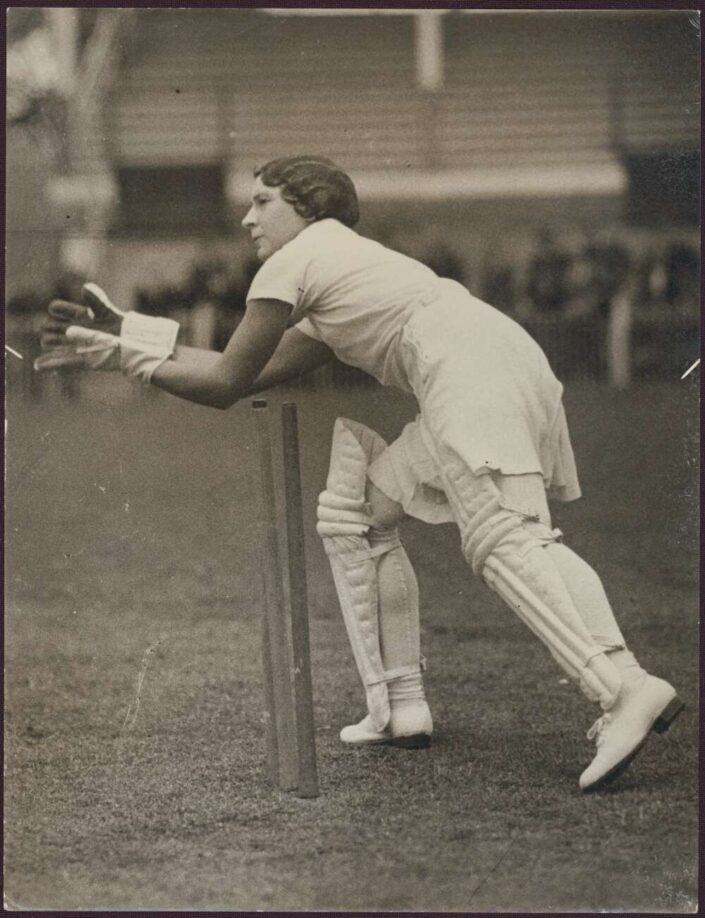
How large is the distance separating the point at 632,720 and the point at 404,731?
89 cm

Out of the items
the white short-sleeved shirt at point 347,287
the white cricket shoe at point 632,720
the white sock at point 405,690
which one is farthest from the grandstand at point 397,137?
the white sock at point 405,690

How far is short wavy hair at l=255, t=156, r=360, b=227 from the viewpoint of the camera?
4223mm

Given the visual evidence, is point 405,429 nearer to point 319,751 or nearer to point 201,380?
point 201,380

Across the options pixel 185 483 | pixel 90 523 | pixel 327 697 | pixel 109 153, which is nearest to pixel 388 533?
pixel 327 697

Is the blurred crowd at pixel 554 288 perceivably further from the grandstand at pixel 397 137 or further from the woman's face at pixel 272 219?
the woman's face at pixel 272 219

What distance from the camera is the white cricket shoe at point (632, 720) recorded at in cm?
375

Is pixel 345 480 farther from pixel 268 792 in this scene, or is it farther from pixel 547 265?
pixel 547 265

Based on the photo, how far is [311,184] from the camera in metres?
4.22

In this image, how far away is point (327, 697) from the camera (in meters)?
5.04

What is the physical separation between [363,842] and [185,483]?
18.8ft

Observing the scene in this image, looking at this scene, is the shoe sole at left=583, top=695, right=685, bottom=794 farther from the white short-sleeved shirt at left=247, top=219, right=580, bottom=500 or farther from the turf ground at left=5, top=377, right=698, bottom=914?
the white short-sleeved shirt at left=247, top=219, right=580, bottom=500

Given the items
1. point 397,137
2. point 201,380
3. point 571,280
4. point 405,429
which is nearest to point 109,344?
point 201,380

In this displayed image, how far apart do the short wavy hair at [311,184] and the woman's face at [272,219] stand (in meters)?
0.02

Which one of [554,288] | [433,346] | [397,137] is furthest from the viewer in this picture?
[554,288]
